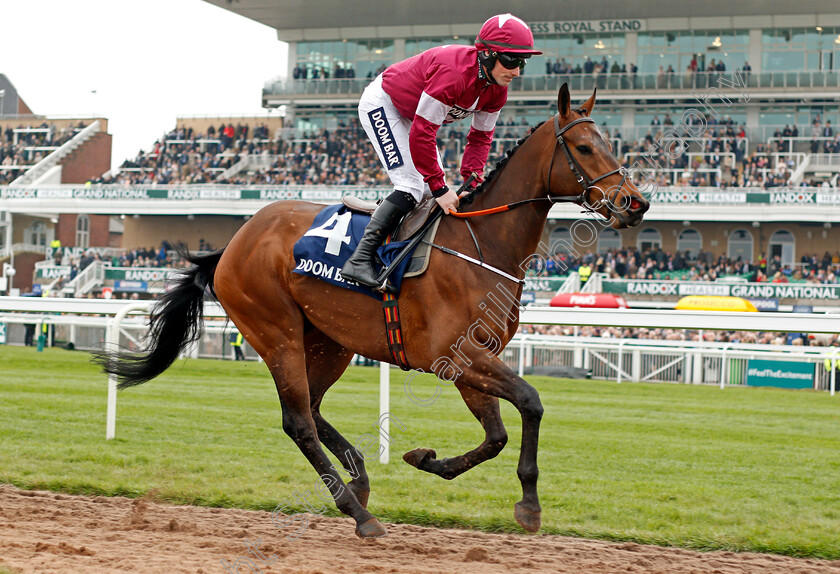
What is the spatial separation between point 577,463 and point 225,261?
3.17 m

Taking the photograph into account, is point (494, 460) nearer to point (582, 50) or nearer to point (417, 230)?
point (417, 230)

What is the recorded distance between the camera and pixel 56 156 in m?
37.0

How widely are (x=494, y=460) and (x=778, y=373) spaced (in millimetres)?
10077

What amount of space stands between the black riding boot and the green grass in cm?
140

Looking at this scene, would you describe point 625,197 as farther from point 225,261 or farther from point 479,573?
point 225,261

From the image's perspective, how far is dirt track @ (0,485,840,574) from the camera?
3.52 meters

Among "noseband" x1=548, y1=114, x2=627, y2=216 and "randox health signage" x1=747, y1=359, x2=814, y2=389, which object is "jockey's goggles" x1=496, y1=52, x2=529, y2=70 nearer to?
"noseband" x1=548, y1=114, x2=627, y2=216

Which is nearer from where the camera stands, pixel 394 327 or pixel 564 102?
pixel 564 102

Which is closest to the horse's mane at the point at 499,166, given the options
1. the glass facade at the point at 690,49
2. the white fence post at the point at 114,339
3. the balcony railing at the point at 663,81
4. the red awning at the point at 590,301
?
the white fence post at the point at 114,339

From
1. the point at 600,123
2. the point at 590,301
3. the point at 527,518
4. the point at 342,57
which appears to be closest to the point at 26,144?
the point at 342,57

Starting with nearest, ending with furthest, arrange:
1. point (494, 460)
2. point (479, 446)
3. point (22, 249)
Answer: point (479, 446)
point (494, 460)
point (22, 249)

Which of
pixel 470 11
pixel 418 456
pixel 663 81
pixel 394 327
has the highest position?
pixel 470 11

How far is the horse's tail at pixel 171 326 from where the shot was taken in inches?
196

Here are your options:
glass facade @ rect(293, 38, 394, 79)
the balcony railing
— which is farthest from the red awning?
glass facade @ rect(293, 38, 394, 79)
